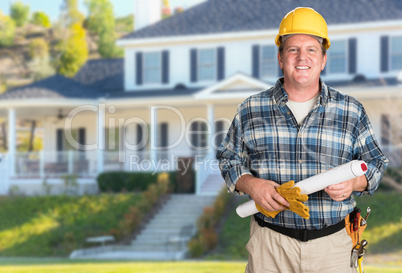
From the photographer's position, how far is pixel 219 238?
60.0 ft

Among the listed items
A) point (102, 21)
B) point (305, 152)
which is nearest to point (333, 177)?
point (305, 152)

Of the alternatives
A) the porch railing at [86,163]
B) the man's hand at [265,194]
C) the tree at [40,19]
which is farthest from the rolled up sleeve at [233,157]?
the tree at [40,19]

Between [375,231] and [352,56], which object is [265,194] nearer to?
[375,231]

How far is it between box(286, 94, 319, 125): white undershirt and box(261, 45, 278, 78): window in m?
21.6

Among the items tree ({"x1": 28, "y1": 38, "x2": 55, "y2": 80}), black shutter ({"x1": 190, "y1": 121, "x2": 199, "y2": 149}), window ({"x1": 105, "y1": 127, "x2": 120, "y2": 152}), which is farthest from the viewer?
tree ({"x1": 28, "y1": 38, "x2": 55, "y2": 80})

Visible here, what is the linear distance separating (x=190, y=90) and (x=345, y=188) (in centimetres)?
2243

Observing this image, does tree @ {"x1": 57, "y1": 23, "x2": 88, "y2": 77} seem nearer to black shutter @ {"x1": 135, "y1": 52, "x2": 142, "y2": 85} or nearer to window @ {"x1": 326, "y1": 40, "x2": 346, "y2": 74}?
black shutter @ {"x1": 135, "y1": 52, "x2": 142, "y2": 85}

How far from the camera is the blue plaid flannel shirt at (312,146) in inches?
127

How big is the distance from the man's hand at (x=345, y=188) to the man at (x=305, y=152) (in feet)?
0.12

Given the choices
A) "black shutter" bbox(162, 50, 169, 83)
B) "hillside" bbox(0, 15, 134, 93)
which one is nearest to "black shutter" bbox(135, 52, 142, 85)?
"black shutter" bbox(162, 50, 169, 83)

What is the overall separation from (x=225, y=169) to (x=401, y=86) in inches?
772

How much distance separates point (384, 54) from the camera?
23641 millimetres

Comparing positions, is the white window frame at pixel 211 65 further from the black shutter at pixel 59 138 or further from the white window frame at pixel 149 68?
the black shutter at pixel 59 138

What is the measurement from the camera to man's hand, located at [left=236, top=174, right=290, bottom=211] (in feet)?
10.1
